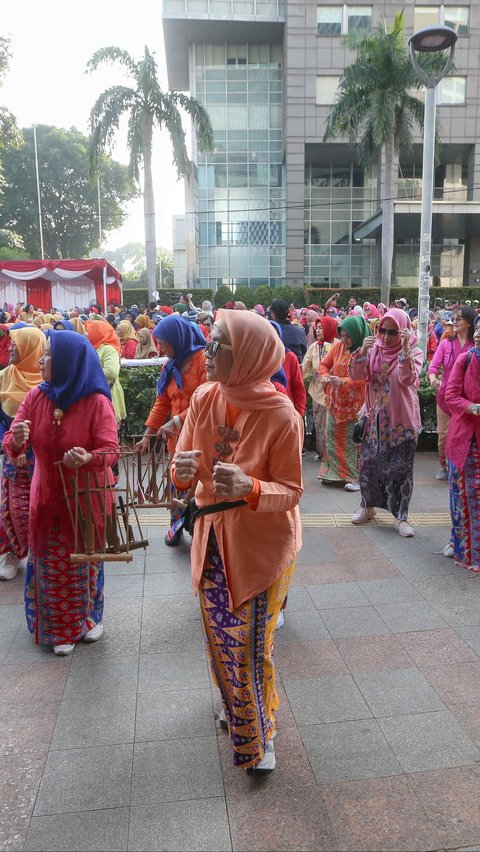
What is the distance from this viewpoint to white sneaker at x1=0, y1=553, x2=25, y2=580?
15.1 ft

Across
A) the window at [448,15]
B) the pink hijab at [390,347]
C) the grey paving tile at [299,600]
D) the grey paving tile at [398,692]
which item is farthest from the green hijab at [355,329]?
the window at [448,15]

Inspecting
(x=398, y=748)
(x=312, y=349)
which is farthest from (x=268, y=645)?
(x=312, y=349)

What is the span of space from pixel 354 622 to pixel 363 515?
192cm

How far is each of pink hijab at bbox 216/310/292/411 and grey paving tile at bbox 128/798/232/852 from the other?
1.50 meters

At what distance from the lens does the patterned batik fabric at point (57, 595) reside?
139 inches

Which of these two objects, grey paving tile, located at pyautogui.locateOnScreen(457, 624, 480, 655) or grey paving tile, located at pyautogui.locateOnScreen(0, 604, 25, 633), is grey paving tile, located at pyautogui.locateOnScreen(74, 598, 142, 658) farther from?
grey paving tile, located at pyautogui.locateOnScreen(457, 624, 480, 655)

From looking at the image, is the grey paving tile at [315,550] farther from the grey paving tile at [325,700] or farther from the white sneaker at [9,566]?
the white sneaker at [9,566]

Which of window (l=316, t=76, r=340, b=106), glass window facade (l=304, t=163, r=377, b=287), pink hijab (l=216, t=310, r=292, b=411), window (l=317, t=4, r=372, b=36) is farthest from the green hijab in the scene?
window (l=317, t=4, r=372, b=36)

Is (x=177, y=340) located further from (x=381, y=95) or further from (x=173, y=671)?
(x=381, y=95)

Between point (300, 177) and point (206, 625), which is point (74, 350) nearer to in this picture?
point (206, 625)

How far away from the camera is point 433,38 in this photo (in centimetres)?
827

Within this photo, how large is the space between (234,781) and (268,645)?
57 cm

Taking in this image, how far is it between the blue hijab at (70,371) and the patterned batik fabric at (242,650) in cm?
129

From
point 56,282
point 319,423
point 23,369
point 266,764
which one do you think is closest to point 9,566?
point 23,369
